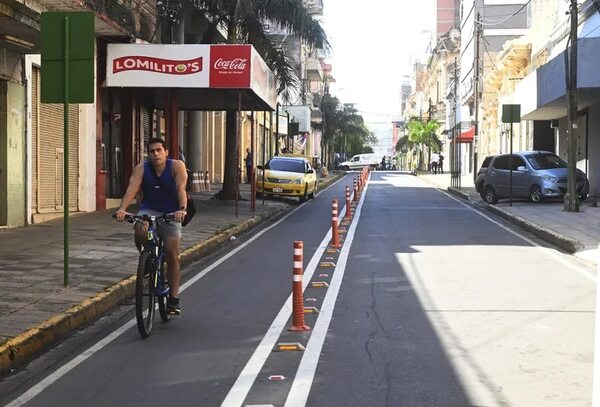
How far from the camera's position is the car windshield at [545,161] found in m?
25.5

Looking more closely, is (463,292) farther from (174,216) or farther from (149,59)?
(149,59)

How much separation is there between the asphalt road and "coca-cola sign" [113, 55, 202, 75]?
7245mm

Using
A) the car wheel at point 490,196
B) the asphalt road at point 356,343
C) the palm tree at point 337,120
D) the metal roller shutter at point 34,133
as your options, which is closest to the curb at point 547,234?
the asphalt road at point 356,343

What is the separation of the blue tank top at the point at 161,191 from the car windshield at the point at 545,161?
19967 millimetres

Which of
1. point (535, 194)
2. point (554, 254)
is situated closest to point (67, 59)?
point (554, 254)

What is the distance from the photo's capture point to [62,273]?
33.7 ft

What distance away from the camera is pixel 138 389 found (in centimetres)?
564

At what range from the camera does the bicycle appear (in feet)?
23.4

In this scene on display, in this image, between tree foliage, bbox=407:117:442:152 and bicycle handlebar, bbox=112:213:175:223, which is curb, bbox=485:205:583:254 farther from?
tree foliage, bbox=407:117:442:152

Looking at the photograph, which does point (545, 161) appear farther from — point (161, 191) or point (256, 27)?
point (161, 191)

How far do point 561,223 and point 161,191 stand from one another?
12.8m

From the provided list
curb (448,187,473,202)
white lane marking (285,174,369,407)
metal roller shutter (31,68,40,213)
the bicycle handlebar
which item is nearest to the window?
curb (448,187,473,202)

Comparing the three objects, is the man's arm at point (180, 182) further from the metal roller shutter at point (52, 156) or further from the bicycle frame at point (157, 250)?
the metal roller shutter at point (52, 156)

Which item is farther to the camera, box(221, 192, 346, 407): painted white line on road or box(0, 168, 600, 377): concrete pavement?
box(0, 168, 600, 377): concrete pavement
